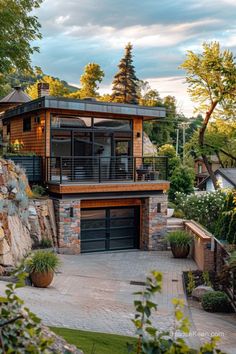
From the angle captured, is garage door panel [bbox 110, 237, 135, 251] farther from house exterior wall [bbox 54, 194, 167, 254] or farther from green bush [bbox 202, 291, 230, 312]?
green bush [bbox 202, 291, 230, 312]

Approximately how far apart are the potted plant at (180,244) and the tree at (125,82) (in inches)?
1355

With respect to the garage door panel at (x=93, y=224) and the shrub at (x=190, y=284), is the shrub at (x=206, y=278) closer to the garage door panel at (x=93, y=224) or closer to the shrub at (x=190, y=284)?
the shrub at (x=190, y=284)

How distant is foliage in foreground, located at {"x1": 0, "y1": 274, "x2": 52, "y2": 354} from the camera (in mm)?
2282

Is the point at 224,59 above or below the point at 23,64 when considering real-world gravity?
above

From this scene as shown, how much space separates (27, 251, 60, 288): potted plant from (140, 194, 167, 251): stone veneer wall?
24.7 ft

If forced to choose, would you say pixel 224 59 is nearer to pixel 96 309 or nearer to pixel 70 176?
pixel 70 176

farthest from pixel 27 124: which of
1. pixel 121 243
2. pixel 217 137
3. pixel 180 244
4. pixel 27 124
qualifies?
pixel 217 137

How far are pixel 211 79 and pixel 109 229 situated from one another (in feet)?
43.0

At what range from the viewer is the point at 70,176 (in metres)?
17.3

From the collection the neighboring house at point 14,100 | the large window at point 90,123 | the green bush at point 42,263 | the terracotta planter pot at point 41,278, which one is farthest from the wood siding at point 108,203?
the neighboring house at point 14,100

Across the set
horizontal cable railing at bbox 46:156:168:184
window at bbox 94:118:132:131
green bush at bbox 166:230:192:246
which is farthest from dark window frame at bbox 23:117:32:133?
green bush at bbox 166:230:192:246

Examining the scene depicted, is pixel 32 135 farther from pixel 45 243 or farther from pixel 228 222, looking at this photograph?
pixel 228 222

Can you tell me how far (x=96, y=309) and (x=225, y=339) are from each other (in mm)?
2812

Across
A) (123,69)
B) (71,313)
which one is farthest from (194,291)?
(123,69)
